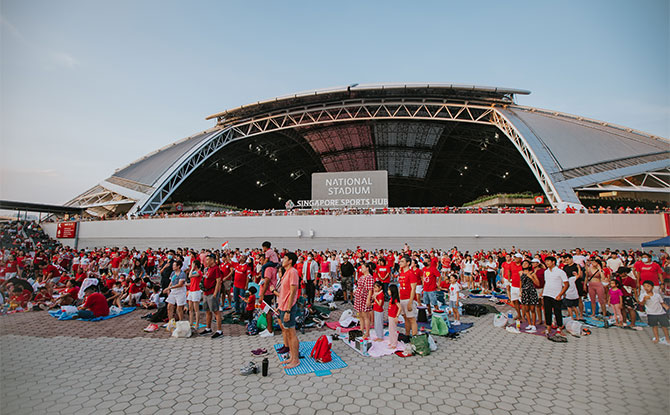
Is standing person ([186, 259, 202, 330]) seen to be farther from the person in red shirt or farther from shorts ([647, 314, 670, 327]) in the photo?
shorts ([647, 314, 670, 327])

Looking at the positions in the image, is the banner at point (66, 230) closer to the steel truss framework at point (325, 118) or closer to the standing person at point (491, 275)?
the steel truss framework at point (325, 118)

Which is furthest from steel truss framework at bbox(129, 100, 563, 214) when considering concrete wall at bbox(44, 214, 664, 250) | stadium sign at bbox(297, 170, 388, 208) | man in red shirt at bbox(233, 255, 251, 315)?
man in red shirt at bbox(233, 255, 251, 315)

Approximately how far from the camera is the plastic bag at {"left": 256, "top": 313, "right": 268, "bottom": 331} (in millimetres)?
6758

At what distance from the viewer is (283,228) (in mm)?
22922

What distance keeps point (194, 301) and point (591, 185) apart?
27.7 meters

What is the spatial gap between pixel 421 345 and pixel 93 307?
28.8 ft

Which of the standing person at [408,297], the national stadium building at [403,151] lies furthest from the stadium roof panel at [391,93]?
the standing person at [408,297]

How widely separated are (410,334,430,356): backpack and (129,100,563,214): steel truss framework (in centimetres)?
2622

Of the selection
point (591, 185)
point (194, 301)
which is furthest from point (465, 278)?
point (591, 185)

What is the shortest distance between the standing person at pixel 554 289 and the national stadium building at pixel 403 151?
1827 cm

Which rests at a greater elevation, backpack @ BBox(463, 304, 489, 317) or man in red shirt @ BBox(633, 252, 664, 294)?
man in red shirt @ BBox(633, 252, 664, 294)

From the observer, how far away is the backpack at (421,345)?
5.27 metres

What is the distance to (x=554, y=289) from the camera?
6.40 m

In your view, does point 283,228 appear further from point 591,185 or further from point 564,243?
point 591,185
